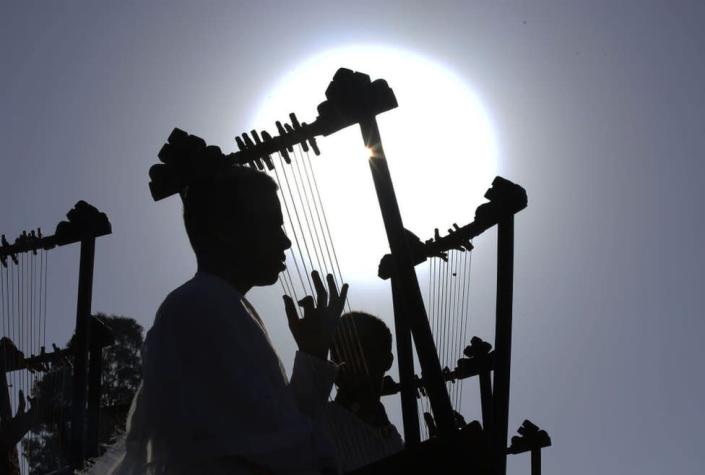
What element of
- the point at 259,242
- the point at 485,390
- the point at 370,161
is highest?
the point at 370,161

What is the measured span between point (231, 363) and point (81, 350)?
3702 mm

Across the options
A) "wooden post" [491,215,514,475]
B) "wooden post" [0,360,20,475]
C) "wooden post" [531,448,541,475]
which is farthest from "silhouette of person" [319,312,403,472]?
"wooden post" [0,360,20,475]

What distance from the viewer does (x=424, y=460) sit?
6.11ft

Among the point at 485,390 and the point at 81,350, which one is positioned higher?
the point at 81,350

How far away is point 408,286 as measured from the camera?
122 inches

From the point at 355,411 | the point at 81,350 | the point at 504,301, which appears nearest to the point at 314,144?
the point at 355,411

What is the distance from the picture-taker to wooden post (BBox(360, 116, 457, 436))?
10.0 feet

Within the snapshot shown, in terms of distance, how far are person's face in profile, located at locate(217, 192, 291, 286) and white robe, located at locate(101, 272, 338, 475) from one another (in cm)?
17

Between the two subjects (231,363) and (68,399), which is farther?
(68,399)

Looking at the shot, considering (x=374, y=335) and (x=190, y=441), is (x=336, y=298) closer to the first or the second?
(x=190, y=441)

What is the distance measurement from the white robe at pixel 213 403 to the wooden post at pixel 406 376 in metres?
2.22

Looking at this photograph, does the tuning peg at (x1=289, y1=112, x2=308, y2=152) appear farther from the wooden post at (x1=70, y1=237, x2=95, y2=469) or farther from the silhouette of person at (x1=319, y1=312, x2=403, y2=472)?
the wooden post at (x1=70, y1=237, x2=95, y2=469)

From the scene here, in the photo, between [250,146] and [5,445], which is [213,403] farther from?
[5,445]

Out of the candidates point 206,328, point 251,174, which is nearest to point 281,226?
point 251,174
